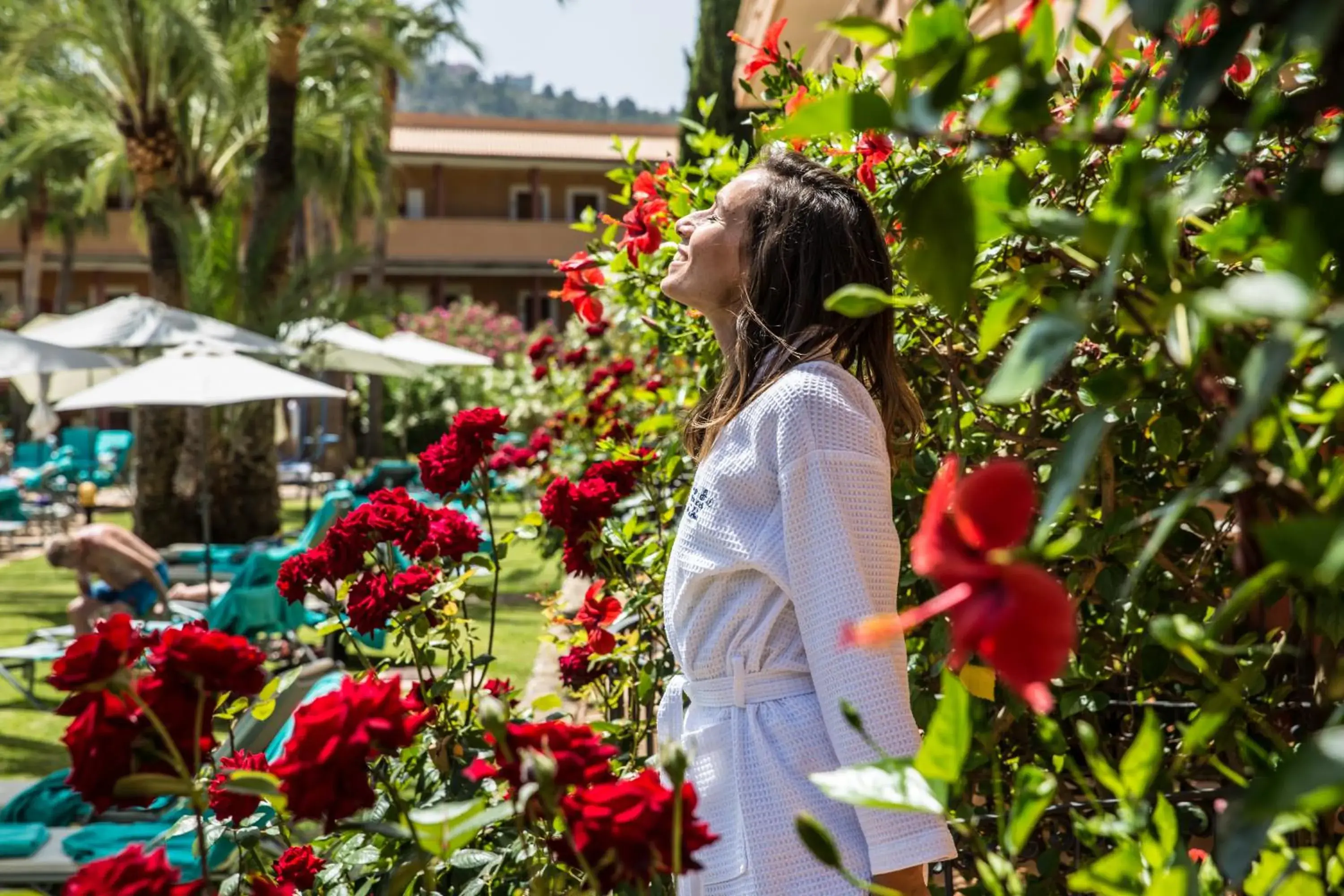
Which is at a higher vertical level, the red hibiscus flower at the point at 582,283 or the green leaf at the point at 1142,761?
the red hibiscus flower at the point at 582,283

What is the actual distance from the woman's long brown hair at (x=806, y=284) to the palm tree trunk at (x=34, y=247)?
34.7 metres

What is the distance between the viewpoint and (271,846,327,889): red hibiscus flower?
1595 mm

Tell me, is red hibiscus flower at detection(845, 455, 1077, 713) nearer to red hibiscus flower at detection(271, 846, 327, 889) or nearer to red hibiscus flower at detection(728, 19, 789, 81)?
red hibiscus flower at detection(271, 846, 327, 889)

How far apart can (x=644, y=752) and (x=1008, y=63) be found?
11.5 feet

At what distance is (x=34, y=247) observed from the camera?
110 feet

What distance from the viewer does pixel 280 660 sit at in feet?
26.7

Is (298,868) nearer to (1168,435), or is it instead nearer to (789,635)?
(789,635)

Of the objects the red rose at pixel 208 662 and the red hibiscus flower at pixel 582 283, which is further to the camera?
the red hibiscus flower at pixel 582 283

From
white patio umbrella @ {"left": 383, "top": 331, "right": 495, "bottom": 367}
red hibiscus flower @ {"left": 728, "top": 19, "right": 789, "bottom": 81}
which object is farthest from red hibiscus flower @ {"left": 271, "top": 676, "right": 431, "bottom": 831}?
Result: white patio umbrella @ {"left": 383, "top": 331, "right": 495, "bottom": 367}

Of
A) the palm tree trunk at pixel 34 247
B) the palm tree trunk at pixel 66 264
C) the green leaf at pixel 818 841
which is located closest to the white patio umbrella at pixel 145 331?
the green leaf at pixel 818 841

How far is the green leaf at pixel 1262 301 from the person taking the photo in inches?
18.9

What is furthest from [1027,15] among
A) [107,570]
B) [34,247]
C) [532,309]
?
[34,247]

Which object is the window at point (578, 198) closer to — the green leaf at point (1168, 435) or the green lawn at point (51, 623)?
the green lawn at point (51, 623)

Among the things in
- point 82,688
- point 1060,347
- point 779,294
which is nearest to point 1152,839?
point 1060,347
